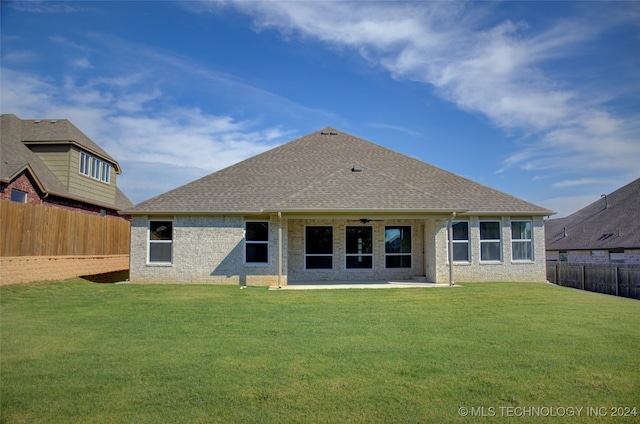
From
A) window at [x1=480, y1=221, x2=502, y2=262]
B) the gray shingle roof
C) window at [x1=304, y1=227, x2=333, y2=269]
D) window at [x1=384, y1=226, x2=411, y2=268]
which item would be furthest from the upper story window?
the gray shingle roof

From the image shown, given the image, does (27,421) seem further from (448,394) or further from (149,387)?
(448,394)

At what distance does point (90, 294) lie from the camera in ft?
44.8

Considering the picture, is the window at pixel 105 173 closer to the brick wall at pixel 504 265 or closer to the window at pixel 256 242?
the window at pixel 256 242

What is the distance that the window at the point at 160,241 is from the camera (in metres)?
17.3

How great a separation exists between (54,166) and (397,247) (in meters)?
16.9

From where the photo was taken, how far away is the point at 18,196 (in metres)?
17.9

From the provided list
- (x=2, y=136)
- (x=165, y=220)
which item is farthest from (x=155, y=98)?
(x=2, y=136)


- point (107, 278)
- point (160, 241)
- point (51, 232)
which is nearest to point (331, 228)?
point (160, 241)

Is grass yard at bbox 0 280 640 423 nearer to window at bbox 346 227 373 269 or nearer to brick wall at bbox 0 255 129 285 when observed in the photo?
brick wall at bbox 0 255 129 285

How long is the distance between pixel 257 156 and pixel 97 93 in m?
8.27

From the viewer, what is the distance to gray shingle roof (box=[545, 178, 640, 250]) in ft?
80.1

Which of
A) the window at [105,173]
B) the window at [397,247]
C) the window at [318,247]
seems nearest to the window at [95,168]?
the window at [105,173]

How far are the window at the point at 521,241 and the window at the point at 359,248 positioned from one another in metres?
5.82

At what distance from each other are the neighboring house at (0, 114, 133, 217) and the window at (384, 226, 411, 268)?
14.7 meters
